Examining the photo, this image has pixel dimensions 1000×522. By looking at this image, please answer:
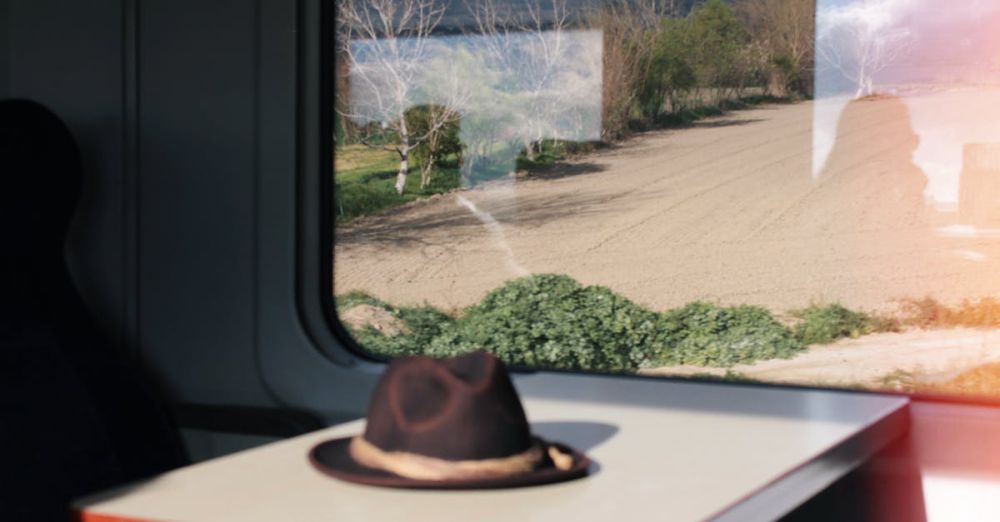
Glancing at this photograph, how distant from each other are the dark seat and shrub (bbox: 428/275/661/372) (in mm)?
632

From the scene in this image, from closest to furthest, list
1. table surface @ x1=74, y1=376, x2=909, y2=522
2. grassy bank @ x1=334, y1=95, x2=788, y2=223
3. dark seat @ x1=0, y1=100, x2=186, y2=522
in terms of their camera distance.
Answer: table surface @ x1=74, y1=376, x2=909, y2=522, dark seat @ x1=0, y1=100, x2=186, y2=522, grassy bank @ x1=334, y1=95, x2=788, y2=223

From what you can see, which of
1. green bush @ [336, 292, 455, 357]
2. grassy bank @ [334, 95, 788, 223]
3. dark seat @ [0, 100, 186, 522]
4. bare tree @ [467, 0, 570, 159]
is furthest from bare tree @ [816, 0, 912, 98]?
dark seat @ [0, 100, 186, 522]

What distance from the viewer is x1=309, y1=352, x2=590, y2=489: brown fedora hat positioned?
4.32 ft

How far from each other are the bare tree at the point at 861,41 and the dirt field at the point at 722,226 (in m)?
0.06

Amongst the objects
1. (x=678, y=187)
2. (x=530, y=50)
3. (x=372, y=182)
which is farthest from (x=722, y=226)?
(x=372, y=182)

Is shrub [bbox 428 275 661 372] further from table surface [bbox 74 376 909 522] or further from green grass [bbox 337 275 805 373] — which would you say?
table surface [bbox 74 376 909 522]

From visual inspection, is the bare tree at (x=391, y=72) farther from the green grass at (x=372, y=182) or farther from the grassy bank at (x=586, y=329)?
the grassy bank at (x=586, y=329)

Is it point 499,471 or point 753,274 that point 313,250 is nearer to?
point 753,274

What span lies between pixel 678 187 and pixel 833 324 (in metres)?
0.37

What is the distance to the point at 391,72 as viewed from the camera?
2518 millimetres

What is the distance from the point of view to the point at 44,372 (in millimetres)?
2080

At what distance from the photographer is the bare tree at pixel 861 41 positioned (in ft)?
6.63

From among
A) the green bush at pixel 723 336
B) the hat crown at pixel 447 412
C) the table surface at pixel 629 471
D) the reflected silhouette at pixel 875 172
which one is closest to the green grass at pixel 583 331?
the green bush at pixel 723 336

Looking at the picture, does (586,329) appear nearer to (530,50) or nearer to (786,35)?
(530,50)
